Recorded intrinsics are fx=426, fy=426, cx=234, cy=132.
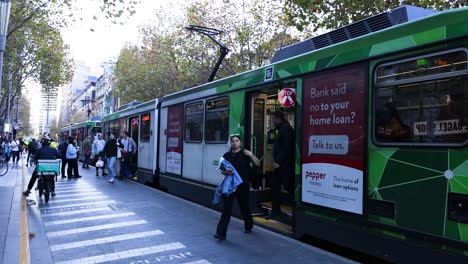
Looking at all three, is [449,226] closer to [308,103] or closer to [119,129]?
[308,103]

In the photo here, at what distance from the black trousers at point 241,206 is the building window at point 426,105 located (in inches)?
101

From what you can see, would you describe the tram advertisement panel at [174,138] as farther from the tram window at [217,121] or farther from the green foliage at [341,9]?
the green foliage at [341,9]

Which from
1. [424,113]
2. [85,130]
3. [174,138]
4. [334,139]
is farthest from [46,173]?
[85,130]

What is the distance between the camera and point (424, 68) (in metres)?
4.50

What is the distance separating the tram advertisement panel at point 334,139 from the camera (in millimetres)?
5270

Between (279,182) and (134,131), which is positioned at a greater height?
(134,131)

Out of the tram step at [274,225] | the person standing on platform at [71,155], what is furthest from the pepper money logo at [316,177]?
the person standing on platform at [71,155]

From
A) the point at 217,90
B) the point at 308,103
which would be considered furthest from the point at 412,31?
the point at 217,90

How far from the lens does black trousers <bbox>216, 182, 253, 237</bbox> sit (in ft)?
21.6

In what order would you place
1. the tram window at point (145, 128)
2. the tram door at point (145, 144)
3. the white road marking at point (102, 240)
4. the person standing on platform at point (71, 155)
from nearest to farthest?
1. the white road marking at point (102, 240)
2. the tram door at point (145, 144)
3. the tram window at point (145, 128)
4. the person standing on platform at point (71, 155)

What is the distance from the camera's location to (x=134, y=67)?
33.0 meters

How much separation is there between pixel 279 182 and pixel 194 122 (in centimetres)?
370

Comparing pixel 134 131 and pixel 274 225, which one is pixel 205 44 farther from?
pixel 274 225

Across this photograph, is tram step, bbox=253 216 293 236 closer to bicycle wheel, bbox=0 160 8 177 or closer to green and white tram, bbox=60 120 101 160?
bicycle wheel, bbox=0 160 8 177
